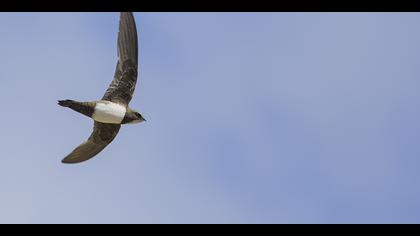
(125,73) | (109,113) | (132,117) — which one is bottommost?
(109,113)

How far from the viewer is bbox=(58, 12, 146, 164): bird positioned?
15.9 metres

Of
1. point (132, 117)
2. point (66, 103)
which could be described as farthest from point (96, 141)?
point (66, 103)

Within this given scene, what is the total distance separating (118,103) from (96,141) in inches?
46.1

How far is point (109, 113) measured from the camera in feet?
52.2

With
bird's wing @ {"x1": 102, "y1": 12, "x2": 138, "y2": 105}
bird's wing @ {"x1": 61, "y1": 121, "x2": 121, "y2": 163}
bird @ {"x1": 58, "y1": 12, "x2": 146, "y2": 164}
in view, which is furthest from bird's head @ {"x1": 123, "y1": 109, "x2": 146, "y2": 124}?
bird's wing @ {"x1": 61, "y1": 121, "x2": 121, "y2": 163}

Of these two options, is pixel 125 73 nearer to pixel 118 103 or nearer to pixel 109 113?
pixel 118 103

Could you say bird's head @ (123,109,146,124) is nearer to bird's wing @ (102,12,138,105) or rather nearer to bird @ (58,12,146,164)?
bird @ (58,12,146,164)

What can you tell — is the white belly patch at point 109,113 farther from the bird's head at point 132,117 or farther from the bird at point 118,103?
the bird's head at point 132,117
